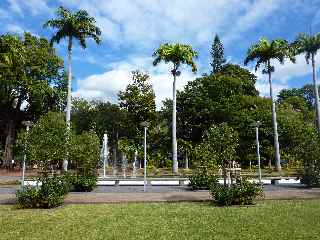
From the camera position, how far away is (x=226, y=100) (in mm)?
56094

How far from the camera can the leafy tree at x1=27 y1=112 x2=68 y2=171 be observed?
18391 mm

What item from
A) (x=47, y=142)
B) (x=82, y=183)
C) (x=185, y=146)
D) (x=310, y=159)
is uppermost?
(x=185, y=146)

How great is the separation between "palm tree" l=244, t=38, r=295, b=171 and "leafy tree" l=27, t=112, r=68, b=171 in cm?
2900

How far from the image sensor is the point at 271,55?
1737 inches

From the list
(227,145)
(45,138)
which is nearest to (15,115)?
(45,138)

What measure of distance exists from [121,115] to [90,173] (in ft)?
111

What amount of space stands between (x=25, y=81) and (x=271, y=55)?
90.3ft

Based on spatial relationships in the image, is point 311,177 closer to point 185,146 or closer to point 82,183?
point 82,183

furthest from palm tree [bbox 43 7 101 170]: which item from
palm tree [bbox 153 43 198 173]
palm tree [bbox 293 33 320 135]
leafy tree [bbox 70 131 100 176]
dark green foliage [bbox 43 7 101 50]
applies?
palm tree [bbox 293 33 320 135]

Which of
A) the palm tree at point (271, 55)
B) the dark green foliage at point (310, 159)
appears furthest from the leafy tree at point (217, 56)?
the dark green foliage at point (310, 159)

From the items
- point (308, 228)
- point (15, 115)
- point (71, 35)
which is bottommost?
point (308, 228)

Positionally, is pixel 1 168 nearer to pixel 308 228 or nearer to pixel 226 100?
pixel 226 100

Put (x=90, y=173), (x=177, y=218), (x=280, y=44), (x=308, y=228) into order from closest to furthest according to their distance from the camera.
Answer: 1. (x=308, y=228)
2. (x=177, y=218)
3. (x=90, y=173)
4. (x=280, y=44)

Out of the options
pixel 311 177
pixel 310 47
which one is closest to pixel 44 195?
pixel 311 177
